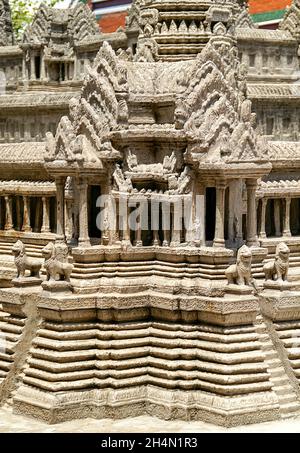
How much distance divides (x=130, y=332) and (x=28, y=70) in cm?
2106

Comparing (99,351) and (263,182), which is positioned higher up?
(263,182)

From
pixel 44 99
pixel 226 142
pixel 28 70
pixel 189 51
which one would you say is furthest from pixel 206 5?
pixel 28 70

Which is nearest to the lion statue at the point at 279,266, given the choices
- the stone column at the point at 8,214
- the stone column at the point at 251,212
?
the stone column at the point at 251,212

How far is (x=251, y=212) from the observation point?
84.4 feet

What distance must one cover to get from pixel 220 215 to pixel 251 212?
3.53 ft

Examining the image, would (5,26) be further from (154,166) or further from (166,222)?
(166,222)

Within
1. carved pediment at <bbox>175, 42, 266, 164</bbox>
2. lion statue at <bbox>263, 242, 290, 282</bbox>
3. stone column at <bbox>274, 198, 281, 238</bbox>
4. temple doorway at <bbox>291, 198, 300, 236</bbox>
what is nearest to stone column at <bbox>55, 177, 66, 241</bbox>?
carved pediment at <bbox>175, 42, 266, 164</bbox>

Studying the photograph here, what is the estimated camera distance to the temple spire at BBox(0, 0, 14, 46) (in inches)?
1912

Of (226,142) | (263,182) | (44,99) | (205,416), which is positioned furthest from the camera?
(44,99)

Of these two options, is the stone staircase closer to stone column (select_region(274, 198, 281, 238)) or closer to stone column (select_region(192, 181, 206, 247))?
stone column (select_region(192, 181, 206, 247))

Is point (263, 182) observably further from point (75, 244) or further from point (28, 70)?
point (28, 70)

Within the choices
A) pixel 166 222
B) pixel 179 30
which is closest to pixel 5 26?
pixel 179 30

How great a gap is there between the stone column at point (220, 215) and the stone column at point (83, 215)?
2360mm

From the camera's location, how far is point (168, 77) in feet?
84.2
